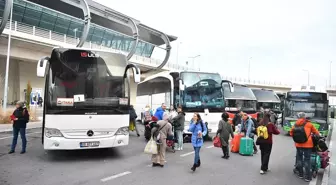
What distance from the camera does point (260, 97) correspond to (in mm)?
24922

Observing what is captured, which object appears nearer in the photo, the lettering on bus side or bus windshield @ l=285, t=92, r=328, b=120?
the lettering on bus side

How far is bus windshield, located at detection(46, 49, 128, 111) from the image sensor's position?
749 cm

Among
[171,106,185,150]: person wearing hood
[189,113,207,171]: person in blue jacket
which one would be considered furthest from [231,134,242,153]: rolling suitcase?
[189,113,207,171]: person in blue jacket

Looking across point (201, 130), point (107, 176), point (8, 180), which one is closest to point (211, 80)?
point (201, 130)

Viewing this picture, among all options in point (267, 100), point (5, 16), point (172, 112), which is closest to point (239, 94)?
point (267, 100)

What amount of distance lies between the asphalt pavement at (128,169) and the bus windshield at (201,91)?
10.1 feet

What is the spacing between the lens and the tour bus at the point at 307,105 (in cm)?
1504

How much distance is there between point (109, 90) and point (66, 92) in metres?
1.20

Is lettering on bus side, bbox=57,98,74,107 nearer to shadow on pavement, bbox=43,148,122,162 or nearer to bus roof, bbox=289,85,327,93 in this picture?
shadow on pavement, bbox=43,148,122,162

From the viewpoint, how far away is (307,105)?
1556 centimetres

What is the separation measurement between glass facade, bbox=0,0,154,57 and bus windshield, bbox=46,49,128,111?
28.9m

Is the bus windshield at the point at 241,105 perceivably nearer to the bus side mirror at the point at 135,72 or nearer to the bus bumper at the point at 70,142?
the bus side mirror at the point at 135,72

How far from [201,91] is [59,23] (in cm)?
3330

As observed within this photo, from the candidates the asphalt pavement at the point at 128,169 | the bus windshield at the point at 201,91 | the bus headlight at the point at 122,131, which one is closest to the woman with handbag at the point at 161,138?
the asphalt pavement at the point at 128,169
